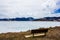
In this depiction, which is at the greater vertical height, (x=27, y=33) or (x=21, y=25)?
(x=21, y=25)

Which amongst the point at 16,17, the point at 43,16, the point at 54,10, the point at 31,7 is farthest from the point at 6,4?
the point at 54,10

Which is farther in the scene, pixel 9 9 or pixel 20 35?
pixel 9 9

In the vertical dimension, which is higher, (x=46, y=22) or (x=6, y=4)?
(x=6, y=4)

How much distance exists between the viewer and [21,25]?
5020 millimetres

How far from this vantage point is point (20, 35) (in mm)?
4543

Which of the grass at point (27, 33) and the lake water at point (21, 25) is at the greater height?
the lake water at point (21, 25)

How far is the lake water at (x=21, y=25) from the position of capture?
4.84m

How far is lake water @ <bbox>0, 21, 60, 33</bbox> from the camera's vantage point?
4.84 m

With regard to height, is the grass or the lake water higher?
the lake water

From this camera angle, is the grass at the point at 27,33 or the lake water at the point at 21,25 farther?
the lake water at the point at 21,25

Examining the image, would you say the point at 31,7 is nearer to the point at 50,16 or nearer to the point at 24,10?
the point at 24,10

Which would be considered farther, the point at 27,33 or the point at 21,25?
the point at 21,25

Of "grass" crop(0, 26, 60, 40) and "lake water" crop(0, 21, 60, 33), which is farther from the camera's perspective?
"lake water" crop(0, 21, 60, 33)

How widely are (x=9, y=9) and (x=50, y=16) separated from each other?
1.40 metres
